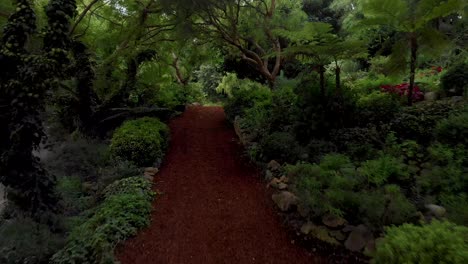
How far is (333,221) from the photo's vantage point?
4.24m

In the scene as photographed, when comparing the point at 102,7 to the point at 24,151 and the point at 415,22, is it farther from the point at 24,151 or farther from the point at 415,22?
the point at 415,22

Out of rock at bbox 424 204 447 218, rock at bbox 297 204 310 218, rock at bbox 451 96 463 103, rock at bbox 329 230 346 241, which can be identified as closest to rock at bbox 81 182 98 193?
rock at bbox 297 204 310 218

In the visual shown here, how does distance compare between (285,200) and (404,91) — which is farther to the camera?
(404,91)

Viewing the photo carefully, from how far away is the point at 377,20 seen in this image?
649 cm

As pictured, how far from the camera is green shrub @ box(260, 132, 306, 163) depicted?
6.31m

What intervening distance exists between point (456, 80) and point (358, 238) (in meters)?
5.35

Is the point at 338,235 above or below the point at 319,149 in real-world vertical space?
below

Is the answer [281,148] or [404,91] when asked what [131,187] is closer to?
[281,148]

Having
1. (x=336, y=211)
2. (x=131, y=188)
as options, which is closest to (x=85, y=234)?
(x=131, y=188)

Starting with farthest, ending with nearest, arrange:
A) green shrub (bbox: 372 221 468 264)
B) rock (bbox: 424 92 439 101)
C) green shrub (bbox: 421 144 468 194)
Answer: rock (bbox: 424 92 439 101)
green shrub (bbox: 421 144 468 194)
green shrub (bbox: 372 221 468 264)

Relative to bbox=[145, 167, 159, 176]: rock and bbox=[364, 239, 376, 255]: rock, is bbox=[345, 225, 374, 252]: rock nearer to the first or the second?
bbox=[364, 239, 376, 255]: rock

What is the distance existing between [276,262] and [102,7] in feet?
25.3

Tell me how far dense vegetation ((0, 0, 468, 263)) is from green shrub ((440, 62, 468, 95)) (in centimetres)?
3

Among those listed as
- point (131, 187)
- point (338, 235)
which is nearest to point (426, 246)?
point (338, 235)
